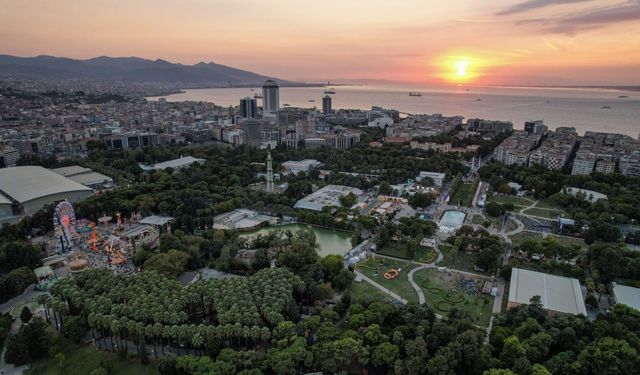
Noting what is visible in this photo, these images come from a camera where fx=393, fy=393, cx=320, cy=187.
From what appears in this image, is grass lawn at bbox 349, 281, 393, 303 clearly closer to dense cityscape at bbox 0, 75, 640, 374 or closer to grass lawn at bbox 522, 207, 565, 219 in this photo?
dense cityscape at bbox 0, 75, 640, 374

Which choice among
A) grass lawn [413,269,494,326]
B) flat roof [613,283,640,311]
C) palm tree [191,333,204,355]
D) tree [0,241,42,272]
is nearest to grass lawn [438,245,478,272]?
grass lawn [413,269,494,326]

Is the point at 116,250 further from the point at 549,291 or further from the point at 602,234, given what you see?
the point at 602,234

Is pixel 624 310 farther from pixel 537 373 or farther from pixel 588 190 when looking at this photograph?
pixel 588 190

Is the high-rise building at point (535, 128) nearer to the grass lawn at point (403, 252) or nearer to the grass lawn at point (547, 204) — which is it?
→ the grass lawn at point (547, 204)

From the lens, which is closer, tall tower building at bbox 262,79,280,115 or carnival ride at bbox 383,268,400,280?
carnival ride at bbox 383,268,400,280

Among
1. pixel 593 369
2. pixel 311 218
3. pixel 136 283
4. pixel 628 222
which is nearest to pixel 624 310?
pixel 593 369

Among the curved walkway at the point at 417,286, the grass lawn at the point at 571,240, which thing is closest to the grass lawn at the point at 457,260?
the curved walkway at the point at 417,286
